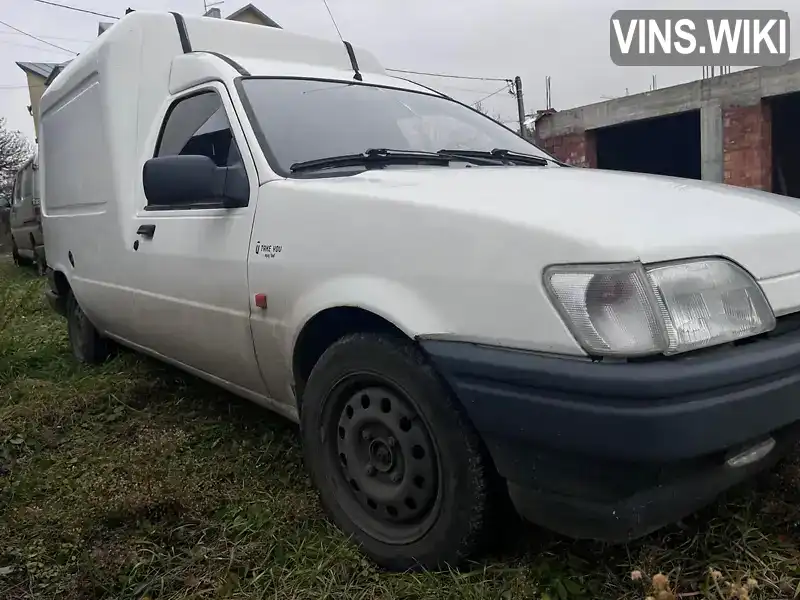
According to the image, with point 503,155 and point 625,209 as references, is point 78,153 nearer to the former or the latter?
point 503,155

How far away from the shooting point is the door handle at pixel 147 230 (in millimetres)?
3188

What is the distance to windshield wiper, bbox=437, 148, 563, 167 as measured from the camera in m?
2.79

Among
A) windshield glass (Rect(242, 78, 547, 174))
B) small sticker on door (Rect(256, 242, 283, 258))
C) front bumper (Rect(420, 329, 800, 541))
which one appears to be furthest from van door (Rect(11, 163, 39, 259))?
front bumper (Rect(420, 329, 800, 541))

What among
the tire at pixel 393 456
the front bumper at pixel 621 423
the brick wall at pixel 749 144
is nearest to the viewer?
the front bumper at pixel 621 423

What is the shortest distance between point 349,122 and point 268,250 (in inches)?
30.0

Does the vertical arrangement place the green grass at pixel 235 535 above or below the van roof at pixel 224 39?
below

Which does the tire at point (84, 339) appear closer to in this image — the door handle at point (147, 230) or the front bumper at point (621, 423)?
the door handle at point (147, 230)

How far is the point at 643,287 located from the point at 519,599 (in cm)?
90

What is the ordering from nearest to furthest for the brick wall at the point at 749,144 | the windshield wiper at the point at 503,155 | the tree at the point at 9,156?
1. the windshield wiper at the point at 503,155
2. the brick wall at the point at 749,144
3. the tree at the point at 9,156

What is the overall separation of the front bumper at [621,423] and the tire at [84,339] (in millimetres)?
3569

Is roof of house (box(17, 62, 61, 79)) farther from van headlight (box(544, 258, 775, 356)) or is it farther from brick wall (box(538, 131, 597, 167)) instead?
van headlight (box(544, 258, 775, 356))

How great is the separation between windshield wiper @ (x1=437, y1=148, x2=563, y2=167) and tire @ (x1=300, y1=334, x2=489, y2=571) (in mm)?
1073

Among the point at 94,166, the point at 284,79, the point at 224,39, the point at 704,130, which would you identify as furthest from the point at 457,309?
the point at 704,130

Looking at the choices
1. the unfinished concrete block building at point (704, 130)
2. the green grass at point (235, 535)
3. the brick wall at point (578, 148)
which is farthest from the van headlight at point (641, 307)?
the brick wall at point (578, 148)
